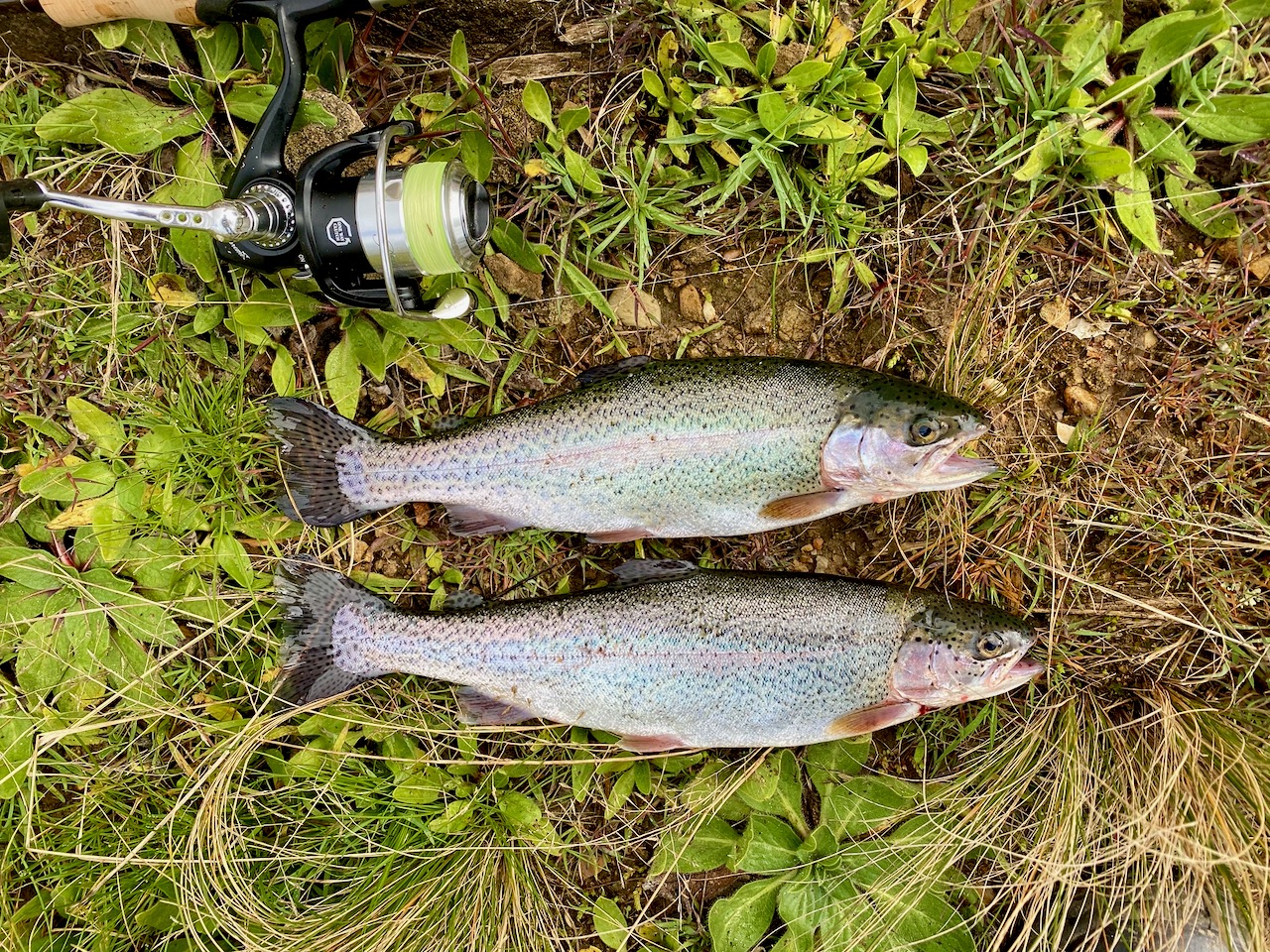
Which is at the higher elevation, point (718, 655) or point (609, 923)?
point (718, 655)

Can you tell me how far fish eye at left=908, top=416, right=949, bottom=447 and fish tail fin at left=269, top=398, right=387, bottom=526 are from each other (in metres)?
1.88

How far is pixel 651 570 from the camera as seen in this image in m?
2.82

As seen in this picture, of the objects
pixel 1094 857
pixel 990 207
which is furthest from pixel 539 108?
pixel 1094 857

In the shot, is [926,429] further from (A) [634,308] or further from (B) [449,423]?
(B) [449,423]

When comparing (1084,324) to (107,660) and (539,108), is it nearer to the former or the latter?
(539,108)

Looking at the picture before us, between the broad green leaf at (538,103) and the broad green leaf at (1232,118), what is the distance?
7.62 ft

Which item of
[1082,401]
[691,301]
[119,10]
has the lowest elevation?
[1082,401]

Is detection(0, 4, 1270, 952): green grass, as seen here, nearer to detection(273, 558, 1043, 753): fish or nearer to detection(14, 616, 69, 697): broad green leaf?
detection(14, 616, 69, 697): broad green leaf

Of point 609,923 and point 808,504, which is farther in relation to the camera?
point 609,923

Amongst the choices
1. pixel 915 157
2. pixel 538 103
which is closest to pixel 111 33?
pixel 538 103

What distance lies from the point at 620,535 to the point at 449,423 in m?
0.77

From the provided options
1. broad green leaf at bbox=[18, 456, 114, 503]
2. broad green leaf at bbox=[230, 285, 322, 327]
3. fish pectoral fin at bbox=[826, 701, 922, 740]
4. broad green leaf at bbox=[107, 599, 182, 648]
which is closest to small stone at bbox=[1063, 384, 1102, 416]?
fish pectoral fin at bbox=[826, 701, 922, 740]

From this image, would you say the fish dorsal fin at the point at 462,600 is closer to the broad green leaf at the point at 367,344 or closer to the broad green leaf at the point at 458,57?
the broad green leaf at the point at 367,344

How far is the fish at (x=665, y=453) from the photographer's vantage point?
2615 millimetres
